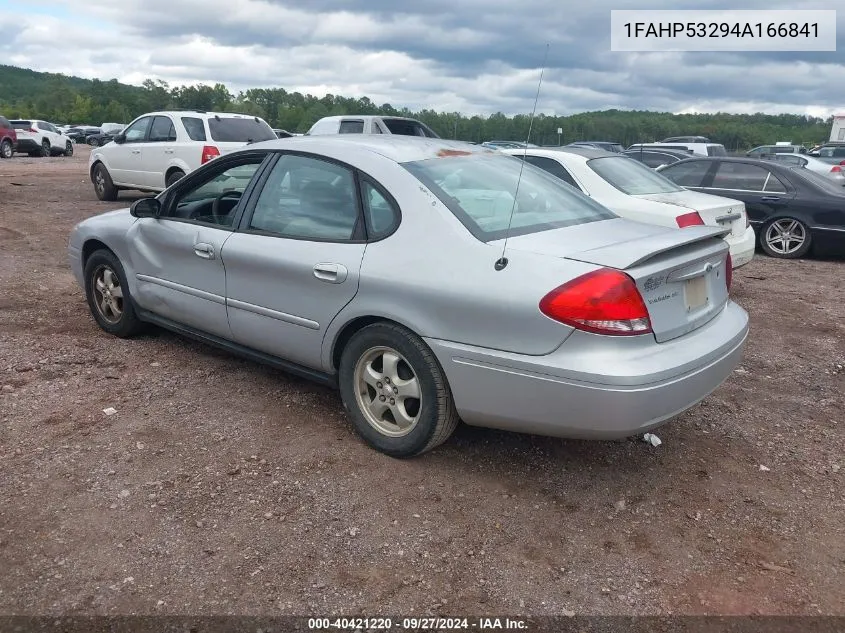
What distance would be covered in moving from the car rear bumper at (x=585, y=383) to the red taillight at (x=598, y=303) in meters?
0.05

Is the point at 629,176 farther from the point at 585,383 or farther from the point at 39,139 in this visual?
the point at 39,139

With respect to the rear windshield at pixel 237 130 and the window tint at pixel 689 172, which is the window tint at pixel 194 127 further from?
the window tint at pixel 689 172

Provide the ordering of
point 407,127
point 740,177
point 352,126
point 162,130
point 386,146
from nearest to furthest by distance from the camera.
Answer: point 386,146 → point 740,177 → point 162,130 → point 352,126 → point 407,127

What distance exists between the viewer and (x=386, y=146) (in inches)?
152

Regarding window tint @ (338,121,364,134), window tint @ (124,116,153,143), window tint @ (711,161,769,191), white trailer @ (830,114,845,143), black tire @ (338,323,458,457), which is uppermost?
white trailer @ (830,114,845,143)

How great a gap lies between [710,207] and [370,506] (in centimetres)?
545

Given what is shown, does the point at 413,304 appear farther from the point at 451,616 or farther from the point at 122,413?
the point at 122,413

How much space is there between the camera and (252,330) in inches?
159

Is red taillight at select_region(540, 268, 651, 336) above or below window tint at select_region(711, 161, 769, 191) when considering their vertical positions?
below

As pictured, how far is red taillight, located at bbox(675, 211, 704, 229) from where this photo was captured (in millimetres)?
6547

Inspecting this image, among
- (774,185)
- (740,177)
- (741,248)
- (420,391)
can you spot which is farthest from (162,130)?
(420,391)

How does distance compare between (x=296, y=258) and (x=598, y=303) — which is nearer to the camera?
(x=598, y=303)

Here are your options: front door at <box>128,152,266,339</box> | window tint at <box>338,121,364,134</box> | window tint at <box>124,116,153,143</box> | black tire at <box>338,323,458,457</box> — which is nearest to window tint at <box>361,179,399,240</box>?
black tire at <box>338,323,458,457</box>

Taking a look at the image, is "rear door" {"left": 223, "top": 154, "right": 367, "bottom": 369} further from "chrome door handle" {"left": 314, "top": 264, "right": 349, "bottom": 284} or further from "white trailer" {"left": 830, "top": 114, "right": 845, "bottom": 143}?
"white trailer" {"left": 830, "top": 114, "right": 845, "bottom": 143}
